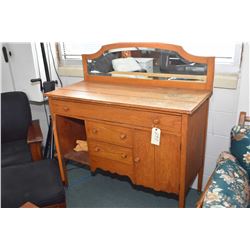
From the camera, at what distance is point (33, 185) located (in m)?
1.54

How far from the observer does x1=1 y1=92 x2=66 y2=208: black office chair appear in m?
1.47

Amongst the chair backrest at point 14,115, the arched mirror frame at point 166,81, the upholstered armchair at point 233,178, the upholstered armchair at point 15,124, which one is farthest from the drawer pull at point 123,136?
the chair backrest at point 14,115

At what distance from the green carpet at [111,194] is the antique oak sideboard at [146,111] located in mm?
281

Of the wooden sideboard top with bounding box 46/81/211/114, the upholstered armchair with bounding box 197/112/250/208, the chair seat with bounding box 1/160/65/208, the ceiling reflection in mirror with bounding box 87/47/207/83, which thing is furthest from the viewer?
the ceiling reflection in mirror with bounding box 87/47/207/83

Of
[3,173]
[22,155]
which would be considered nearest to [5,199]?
[3,173]

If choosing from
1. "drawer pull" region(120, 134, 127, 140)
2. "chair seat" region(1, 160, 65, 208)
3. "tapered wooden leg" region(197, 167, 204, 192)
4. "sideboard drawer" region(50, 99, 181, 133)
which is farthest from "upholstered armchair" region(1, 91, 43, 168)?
"tapered wooden leg" region(197, 167, 204, 192)

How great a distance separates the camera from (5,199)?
1.41m

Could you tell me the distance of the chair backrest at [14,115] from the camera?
204cm

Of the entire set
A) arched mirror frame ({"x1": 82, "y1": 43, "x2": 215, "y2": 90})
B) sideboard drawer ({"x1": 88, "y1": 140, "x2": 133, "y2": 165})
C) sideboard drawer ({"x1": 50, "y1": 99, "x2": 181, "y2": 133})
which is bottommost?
sideboard drawer ({"x1": 88, "y1": 140, "x2": 133, "y2": 165})

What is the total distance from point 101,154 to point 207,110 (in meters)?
0.73

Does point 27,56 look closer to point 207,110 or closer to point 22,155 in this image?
point 22,155

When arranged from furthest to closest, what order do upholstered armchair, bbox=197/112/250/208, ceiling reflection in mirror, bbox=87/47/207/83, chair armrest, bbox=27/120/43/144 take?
chair armrest, bbox=27/120/43/144 → ceiling reflection in mirror, bbox=87/47/207/83 → upholstered armchair, bbox=197/112/250/208

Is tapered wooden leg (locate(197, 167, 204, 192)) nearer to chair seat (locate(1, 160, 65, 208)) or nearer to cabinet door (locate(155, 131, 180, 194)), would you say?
cabinet door (locate(155, 131, 180, 194))

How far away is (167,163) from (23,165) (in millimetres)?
957
